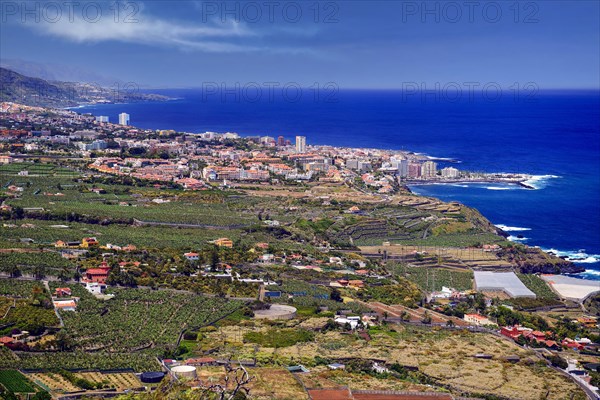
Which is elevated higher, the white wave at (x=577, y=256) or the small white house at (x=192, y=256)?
the small white house at (x=192, y=256)

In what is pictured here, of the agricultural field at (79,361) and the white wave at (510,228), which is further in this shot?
the white wave at (510,228)

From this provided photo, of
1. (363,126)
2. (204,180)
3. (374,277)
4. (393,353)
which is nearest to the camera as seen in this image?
(393,353)

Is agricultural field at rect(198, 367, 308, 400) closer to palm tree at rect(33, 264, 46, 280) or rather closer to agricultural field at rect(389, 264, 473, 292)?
palm tree at rect(33, 264, 46, 280)

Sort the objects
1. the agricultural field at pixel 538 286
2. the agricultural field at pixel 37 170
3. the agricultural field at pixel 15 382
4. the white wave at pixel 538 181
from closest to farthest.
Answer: the agricultural field at pixel 15 382
the agricultural field at pixel 538 286
the agricultural field at pixel 37 170
the white wave at pixel 538 181

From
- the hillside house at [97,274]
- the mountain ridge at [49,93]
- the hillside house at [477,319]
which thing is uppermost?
the mountain ridge at [49,93]

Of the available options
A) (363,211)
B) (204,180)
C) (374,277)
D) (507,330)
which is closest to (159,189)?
(204,180)

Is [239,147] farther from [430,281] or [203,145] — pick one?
[430,281]

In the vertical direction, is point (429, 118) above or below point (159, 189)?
above

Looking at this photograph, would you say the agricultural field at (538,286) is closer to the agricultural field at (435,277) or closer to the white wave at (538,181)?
the agricultural field at (435,277)

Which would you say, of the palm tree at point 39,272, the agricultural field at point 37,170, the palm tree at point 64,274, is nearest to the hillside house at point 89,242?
the palm tree at point 64,274
